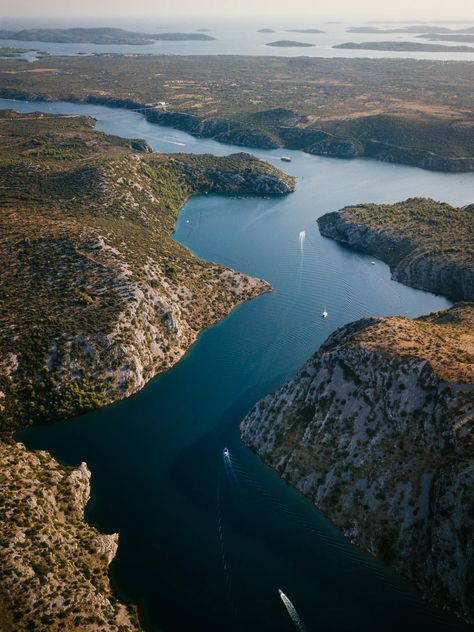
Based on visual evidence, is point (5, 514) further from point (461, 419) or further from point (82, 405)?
point (461, 419)

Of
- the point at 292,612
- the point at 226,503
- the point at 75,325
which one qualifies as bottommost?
the point at 292,612

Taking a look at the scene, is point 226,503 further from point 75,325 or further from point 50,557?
point 75,325

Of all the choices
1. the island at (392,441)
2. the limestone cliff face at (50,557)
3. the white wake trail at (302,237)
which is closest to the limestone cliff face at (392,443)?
the island at (392,441)

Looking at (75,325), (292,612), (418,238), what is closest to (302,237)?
(418,238)

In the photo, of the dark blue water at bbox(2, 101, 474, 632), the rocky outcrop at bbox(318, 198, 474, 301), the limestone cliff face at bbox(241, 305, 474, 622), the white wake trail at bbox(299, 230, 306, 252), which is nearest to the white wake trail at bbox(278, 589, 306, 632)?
the dark blue water at bbox(2, 101, 474, 632)

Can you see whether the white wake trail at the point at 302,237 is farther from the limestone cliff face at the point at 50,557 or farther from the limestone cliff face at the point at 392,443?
the limestone cliff face at the point at 50,557

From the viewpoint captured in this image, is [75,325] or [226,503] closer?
[226,503]

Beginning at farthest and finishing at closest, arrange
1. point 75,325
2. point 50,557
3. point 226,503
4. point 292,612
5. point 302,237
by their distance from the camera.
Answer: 1. point 302,237
2. point 75,325
3. point 226,503
4. point 292,612
5. point 50,557
